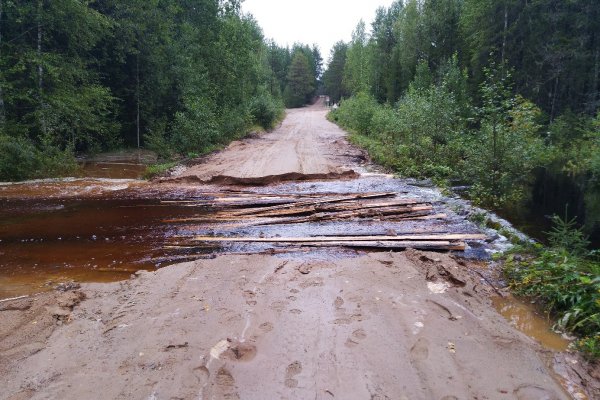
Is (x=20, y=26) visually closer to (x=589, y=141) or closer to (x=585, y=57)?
(x=589, y=141)

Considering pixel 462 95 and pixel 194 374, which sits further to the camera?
pixel 462 95

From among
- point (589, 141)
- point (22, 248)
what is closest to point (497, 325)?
point (22, 248)

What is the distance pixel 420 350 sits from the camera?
3.91 metres

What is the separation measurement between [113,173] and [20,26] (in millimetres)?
6552

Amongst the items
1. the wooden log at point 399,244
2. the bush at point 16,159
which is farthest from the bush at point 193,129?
the wooden log at point 399,244

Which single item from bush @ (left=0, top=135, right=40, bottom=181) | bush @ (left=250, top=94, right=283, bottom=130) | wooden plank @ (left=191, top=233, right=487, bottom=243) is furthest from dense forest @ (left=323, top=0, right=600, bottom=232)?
bush @ (left=0, top=135, right=40, bottom=181)

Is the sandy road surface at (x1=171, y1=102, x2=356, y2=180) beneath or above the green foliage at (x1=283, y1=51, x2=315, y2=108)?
beneath

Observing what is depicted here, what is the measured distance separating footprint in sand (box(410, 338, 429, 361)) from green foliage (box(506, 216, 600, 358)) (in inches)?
65.0

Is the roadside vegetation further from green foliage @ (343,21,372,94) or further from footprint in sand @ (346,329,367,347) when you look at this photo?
green foliage @ (343,21,372,94)

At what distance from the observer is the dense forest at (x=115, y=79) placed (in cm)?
1457

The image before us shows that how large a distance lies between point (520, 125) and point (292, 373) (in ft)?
32.9

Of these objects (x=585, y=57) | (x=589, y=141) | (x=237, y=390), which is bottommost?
(x=237, y=390)

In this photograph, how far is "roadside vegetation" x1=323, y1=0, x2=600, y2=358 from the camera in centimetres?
561

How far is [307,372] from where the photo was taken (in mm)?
3551
